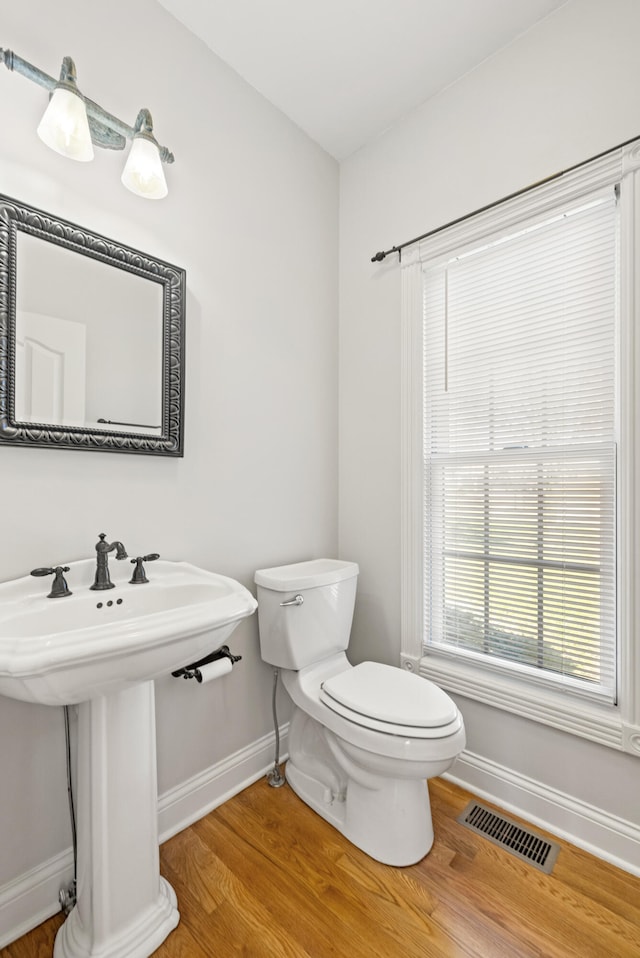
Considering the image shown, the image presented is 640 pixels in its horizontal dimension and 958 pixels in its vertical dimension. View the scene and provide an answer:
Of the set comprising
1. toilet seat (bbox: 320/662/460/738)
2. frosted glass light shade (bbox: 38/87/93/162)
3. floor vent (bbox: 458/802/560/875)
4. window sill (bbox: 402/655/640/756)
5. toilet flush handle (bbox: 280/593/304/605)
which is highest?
frosted glass light shade (bbox: 38/87/93/162)

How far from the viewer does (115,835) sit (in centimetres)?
102

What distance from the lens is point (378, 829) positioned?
1323 mm

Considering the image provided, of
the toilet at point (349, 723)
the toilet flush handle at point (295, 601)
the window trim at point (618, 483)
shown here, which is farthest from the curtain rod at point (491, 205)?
the toilet flush handle at point (295, 601)

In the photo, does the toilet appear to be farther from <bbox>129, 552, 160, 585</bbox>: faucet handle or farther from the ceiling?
the ceiling

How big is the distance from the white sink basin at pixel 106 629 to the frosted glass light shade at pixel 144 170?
105 cm

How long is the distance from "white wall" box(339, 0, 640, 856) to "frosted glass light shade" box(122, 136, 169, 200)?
39.4 inches

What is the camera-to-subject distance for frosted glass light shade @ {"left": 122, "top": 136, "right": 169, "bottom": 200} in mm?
1207

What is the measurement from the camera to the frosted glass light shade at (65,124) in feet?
3.41

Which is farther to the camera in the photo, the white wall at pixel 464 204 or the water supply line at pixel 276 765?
the water supply line at pixel 276 765

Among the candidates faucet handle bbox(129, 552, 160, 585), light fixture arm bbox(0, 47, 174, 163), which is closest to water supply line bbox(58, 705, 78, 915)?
faucet handle bbox(129, 552, 160, 585)

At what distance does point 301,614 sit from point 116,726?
0.69m

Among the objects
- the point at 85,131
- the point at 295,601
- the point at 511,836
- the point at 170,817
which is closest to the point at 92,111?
the point at 85,131

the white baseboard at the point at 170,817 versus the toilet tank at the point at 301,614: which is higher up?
the toilet tank at the point at 301,614

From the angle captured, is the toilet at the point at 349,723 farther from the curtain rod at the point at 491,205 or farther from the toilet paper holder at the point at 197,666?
the curtain rod at the point at 491,205
